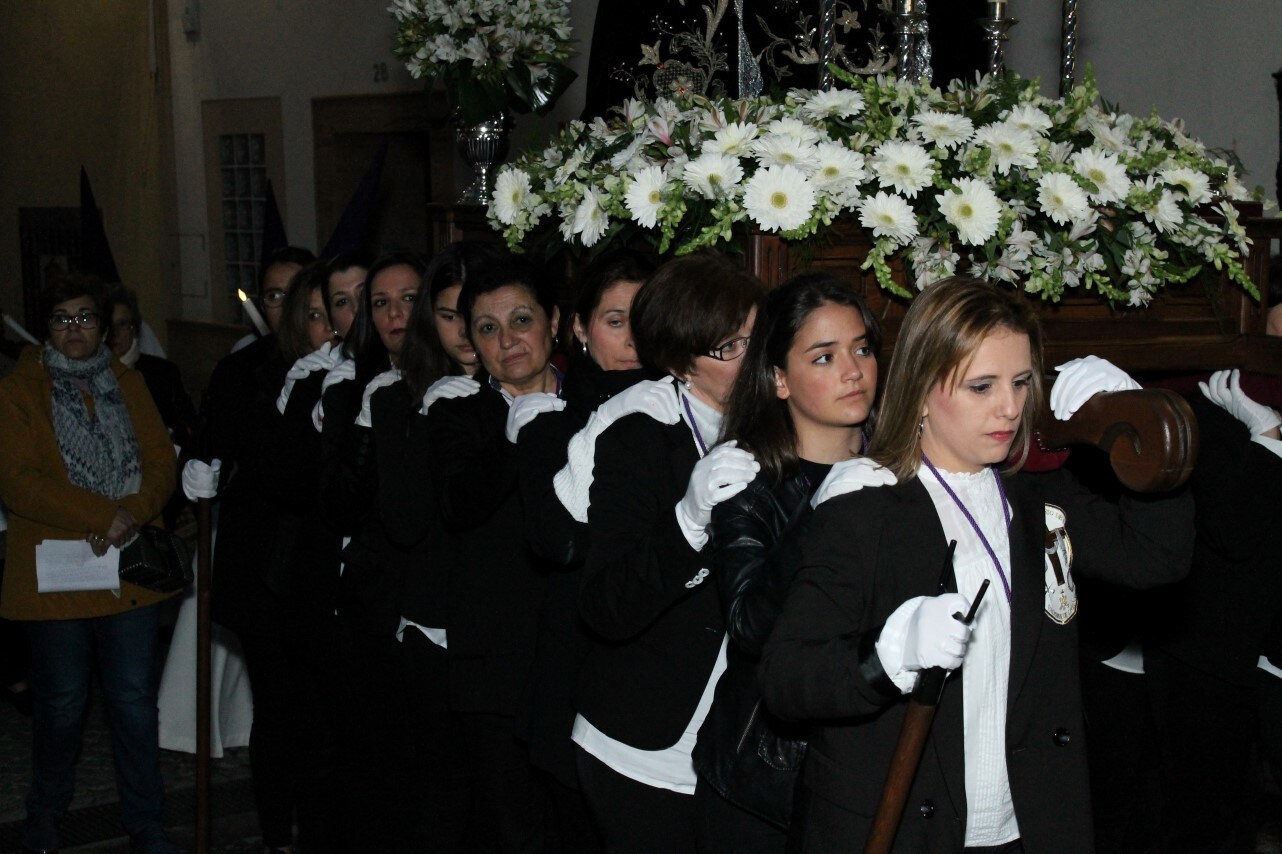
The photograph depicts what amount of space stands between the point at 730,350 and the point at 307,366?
184 cm

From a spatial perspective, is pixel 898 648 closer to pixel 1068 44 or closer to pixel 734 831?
pixel 734 831

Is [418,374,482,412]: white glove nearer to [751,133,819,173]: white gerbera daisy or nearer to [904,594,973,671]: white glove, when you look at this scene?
[751,133,819,173]: white gerbera daisy

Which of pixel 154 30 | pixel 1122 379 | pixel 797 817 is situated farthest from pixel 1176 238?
pixel 154 30

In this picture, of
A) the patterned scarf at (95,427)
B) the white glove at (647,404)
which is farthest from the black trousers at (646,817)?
the patterned scarf at (95,427)

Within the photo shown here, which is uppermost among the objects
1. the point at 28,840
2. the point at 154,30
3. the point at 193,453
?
the point at 154,30

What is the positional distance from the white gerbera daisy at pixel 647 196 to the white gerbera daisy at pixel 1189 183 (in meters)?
1.07

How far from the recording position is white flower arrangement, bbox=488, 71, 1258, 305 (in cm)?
277

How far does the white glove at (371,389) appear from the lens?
3.62 meters

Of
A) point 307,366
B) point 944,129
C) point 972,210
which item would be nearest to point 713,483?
point 972,210

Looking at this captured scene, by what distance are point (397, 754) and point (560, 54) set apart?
1.90 meters

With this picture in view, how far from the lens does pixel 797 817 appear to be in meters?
2.10

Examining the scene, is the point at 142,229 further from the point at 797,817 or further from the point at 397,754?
the point at 797,817

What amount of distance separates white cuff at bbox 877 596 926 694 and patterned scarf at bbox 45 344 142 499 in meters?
3.26

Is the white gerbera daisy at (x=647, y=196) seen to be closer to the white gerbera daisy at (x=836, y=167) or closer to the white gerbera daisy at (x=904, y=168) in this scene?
the white gerbera daisy at (x=836, y=167)
